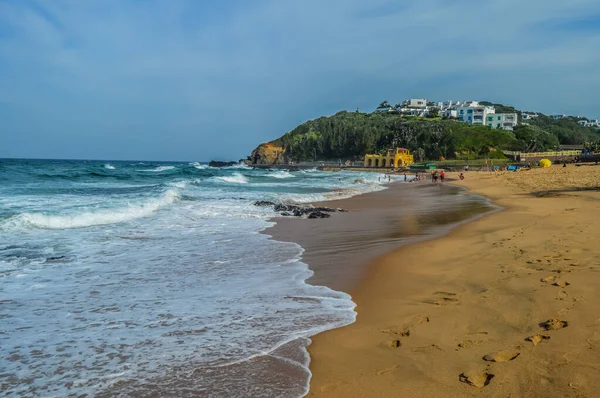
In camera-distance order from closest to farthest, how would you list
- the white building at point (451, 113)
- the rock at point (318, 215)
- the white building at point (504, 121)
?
the rock at point (318, 215) < the white building at point (504, 121) < the white building at point (451, 113)

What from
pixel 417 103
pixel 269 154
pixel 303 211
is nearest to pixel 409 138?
pixel 269 154

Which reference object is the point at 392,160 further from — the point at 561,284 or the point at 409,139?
the point at 561,284

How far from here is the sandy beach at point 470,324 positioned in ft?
10.8

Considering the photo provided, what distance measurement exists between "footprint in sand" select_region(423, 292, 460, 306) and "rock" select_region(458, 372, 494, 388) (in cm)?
188

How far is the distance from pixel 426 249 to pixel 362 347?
5178mm

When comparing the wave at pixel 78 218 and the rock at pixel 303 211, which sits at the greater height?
the wave at pixel 78 218

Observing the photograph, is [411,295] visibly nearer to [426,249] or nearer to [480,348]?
[480,348]

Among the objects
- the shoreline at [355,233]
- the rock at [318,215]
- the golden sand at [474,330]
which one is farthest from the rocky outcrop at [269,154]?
the golden sand at [474,330]

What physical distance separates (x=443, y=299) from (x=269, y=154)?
120 m

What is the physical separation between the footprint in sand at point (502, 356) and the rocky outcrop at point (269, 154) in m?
120

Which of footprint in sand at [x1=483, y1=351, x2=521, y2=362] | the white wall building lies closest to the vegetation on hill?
the white wall building

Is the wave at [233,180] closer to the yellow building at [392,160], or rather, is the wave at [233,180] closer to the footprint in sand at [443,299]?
the footprint in sand at [443,299]

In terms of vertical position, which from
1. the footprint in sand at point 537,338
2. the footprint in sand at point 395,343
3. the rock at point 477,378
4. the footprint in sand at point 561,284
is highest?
the footprint in sand at point 561,284

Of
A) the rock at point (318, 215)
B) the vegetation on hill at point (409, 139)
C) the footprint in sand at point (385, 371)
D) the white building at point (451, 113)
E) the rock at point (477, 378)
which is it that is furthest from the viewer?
the white building at point (451, 113)
